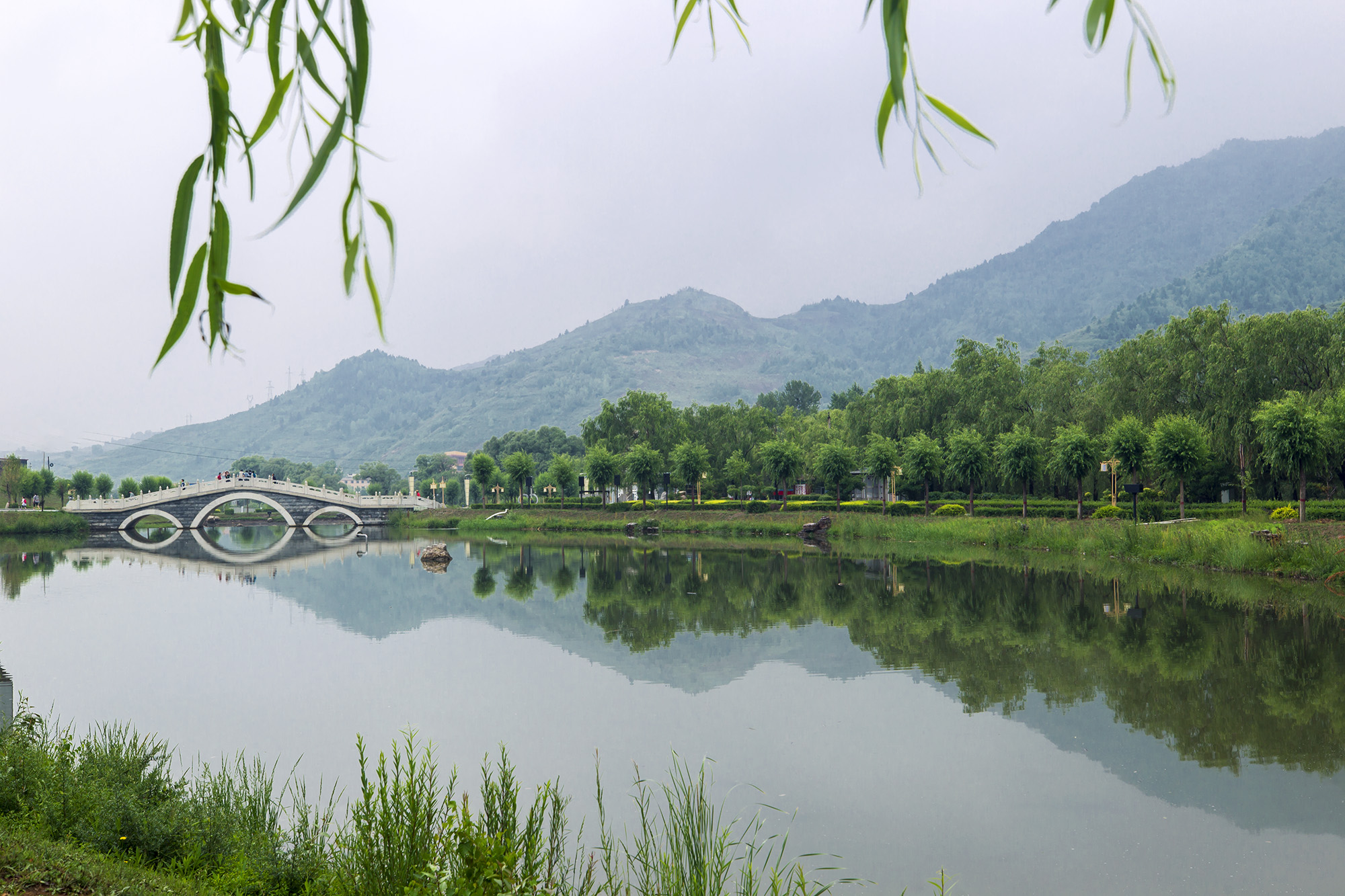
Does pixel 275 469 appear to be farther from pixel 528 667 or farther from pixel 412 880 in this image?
pixel 412 880

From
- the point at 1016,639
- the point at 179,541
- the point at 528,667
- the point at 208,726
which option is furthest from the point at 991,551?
the point at 179,541

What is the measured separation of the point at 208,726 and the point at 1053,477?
133ft

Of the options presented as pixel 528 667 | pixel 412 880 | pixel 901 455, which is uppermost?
pixel 901 455

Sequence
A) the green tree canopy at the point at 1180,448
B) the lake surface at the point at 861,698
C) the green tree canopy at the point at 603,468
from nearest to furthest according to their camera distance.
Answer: the lake surface at the point at 861,698
the green tree canopy at the point at 1180,448
the green tree canopy at the point at 603,468

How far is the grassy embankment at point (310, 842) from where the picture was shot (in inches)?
159

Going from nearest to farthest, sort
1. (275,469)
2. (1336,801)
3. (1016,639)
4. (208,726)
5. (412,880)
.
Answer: (412,880) < (1336,801) < (208,726) < (1016,639) < (275,469)

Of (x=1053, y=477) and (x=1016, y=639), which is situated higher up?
(x=1053, y=477)

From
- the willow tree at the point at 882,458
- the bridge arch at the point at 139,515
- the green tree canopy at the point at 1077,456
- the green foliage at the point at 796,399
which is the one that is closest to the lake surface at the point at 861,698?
the green tree canopy at the point at 1077,456

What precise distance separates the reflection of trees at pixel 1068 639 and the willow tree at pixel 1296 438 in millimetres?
9840

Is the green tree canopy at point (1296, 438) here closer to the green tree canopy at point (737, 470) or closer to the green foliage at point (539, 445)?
the green tree canopy at point (737, 470)

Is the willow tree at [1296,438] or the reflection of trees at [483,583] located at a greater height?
the willow tree at [1296,438]

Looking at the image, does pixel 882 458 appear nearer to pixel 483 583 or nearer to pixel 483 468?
pixel 483 583

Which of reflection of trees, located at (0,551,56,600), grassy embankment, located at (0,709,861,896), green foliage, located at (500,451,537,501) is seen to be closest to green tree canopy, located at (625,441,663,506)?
green foliage, located at (500,451,537,501)

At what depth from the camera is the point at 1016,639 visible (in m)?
14.7
